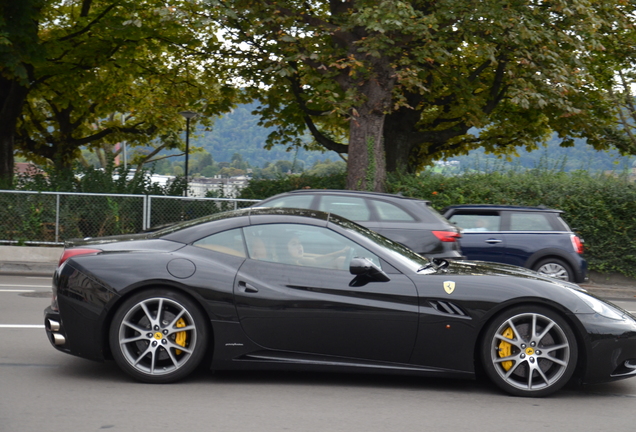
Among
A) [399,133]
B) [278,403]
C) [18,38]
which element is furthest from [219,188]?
[278,403]

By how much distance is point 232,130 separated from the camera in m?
153

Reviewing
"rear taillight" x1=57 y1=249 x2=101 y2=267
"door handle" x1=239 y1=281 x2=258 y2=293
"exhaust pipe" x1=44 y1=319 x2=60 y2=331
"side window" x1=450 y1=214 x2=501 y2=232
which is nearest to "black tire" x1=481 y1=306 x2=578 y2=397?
"door handle" x1=239 y1=281 x2=258 y2=293

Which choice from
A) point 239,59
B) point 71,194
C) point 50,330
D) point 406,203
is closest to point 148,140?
point 239,59

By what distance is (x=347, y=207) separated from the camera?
427 inches

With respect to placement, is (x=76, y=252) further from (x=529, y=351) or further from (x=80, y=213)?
(x=80, y=213)

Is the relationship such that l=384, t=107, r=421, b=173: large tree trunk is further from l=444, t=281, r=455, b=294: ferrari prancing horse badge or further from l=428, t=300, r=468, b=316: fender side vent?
l=428, t=300, r=468, b=316: fender side vent

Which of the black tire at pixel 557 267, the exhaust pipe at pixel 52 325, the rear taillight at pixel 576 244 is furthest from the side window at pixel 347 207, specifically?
the exhaust pipe at pixel 52 325

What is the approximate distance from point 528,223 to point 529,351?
795 cm

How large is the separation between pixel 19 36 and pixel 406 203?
35.7ft

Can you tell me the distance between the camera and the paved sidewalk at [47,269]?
14.3 meters

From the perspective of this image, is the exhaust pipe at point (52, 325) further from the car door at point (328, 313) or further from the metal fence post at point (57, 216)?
the metal fence post at point (57, 216)

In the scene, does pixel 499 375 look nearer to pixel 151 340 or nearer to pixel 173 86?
pixel 151 340

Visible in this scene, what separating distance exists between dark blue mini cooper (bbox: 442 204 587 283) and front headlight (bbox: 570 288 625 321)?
23.4ft

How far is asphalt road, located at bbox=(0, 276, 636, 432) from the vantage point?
4504 millimetres
